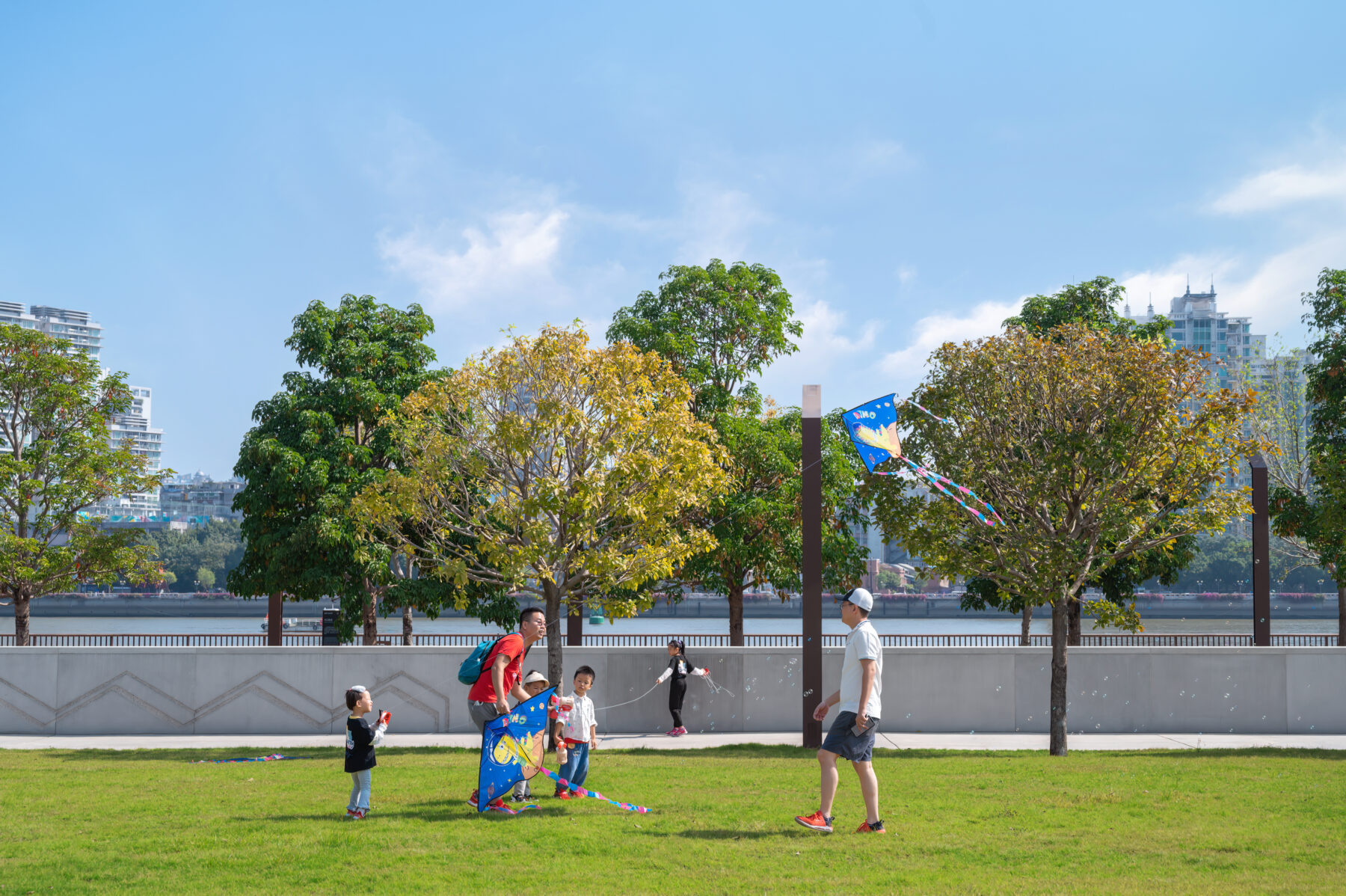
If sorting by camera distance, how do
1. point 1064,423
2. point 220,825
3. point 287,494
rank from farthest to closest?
point 287,494 < point 1064,423 < point 220,825

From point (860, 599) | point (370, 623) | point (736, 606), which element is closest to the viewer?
point (860, 599)

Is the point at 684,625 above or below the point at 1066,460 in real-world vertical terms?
below

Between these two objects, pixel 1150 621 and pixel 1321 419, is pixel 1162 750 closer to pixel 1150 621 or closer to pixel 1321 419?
pixel 1321 419

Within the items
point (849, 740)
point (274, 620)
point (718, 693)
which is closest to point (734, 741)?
point (718, 693)

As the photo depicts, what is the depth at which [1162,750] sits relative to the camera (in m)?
14.1

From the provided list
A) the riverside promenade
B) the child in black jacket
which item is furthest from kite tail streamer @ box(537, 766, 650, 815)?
the riverside promenade

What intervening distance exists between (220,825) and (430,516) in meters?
7.89

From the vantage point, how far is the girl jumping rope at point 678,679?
16.3 meters

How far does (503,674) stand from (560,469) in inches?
283

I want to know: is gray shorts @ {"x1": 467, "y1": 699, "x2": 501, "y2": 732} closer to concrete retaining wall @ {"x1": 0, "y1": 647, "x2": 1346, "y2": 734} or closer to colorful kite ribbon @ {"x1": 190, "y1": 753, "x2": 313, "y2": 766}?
colorful kite ribbon @ {"x1": 190, "y1": 753, "x2": 313, "y2": 766}

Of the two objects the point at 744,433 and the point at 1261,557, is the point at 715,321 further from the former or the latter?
the point at 1261,557

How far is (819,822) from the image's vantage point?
7488 millimetres

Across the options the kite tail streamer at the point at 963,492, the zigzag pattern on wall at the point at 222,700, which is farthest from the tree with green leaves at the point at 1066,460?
the zigzag pattern on wall at the point at 222,700

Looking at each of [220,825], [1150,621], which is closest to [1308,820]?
[220,825]
